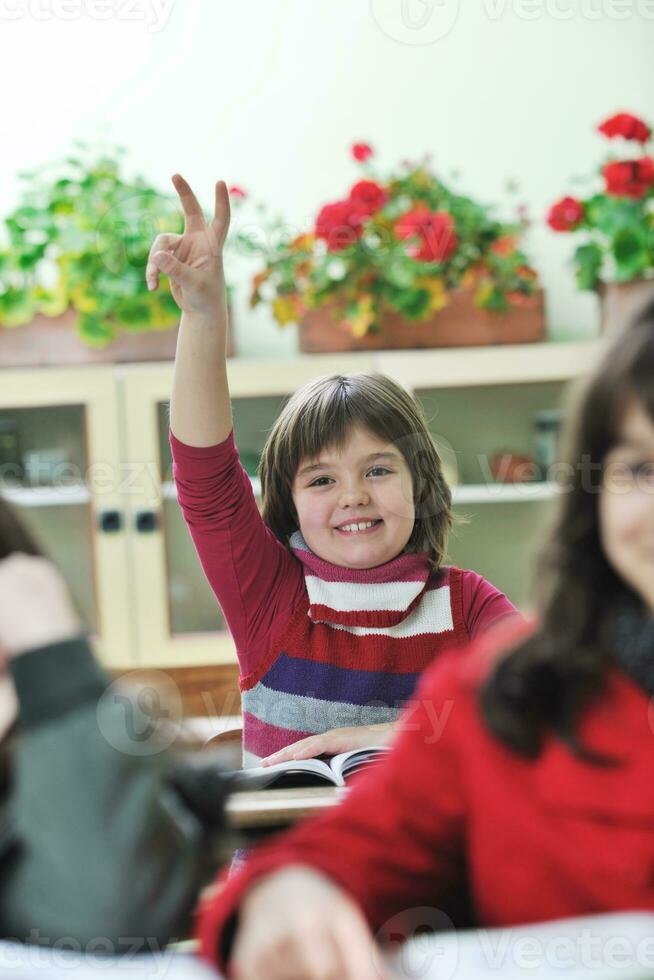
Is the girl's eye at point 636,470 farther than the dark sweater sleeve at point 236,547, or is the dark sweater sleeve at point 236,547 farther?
the dark sweater sleeve at point 236,547

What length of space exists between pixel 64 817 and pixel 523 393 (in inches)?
86.6

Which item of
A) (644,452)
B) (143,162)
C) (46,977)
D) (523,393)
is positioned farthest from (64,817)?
(143,162)

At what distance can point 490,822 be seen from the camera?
558 mm

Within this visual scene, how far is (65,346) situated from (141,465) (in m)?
0.33

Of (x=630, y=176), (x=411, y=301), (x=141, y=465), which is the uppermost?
(x=630, y=176)

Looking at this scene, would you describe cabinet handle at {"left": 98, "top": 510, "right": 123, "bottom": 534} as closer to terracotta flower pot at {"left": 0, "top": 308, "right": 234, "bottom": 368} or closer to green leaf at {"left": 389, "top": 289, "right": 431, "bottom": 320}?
terracotta flower pot at {"left": 0, "top": 308, "right": 234, "bottom": 368}

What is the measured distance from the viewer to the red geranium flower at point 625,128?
230cm

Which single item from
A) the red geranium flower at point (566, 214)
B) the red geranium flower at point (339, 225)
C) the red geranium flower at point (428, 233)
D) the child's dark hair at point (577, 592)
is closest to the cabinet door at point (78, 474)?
the red geranium flower at point (339, 225)

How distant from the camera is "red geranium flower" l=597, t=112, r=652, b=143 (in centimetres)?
230

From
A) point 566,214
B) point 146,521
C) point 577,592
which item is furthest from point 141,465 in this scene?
point 577,592

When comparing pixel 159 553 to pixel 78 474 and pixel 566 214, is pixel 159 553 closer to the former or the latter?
pixel 78 474

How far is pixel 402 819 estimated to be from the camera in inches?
22.0

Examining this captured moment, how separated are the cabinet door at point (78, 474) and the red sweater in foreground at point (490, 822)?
191 cm

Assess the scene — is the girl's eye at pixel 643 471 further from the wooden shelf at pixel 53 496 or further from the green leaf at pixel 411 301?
the wooden shelf at pixel 53 496
